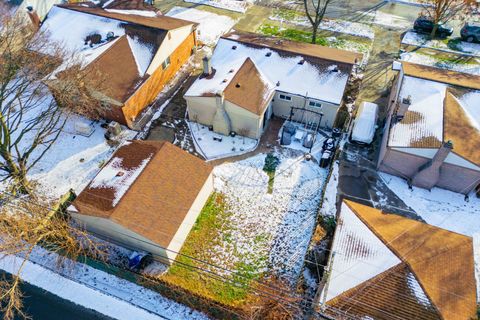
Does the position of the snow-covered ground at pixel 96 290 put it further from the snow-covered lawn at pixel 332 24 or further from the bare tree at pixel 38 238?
the snow-covered lawn at pixel 332 24

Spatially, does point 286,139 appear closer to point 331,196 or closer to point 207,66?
point 331,196

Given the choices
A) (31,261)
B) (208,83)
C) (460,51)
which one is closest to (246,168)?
(208,83)

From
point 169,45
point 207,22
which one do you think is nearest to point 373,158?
point 169,45

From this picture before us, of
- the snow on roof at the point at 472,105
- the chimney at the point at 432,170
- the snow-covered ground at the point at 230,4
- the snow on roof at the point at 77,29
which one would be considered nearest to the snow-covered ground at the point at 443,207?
the chimney at the point at 432,170

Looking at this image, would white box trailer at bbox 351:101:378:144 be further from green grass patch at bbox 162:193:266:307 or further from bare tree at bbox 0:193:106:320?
bare tree at bbox 0:193:106:320

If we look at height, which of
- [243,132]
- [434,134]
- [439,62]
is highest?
[439,62]

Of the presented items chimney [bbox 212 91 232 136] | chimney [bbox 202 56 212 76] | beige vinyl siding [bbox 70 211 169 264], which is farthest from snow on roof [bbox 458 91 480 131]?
beige vinyl siding [bbox 70 211 169 264]
